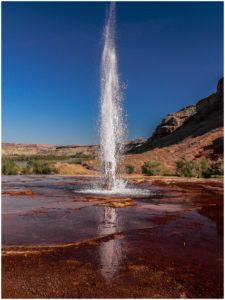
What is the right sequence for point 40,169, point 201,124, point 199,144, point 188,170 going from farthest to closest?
1. point 201,124
2. point 199,144
3. point 40,169
4. point 188,170

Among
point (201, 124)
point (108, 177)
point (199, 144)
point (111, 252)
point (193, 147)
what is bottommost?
point (111, 252)

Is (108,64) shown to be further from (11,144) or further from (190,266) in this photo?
(11,144)

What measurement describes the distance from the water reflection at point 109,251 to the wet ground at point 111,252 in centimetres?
1

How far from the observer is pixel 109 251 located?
19.0 ft

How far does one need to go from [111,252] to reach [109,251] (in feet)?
0.22

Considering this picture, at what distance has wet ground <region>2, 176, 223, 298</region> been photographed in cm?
425

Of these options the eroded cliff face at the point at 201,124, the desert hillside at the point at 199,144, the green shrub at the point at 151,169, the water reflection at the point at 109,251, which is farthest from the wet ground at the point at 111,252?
the eroded cliff face at the point at 201,124

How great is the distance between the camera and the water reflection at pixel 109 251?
4852 mm

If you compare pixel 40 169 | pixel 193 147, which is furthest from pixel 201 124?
pixel 40 169

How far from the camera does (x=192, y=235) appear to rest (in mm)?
7094

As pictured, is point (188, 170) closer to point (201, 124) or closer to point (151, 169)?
point (151, 169)

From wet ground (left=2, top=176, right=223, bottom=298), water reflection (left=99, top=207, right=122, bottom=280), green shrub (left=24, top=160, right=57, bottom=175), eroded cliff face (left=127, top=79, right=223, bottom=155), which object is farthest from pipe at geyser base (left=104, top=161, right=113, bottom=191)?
eroded cliff face (left=127, top=79, right=223, bottom=155)

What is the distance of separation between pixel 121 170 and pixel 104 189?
19.4 metres

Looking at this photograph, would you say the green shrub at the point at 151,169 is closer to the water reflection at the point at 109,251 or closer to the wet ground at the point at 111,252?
the wet ground at the point at 111,252
